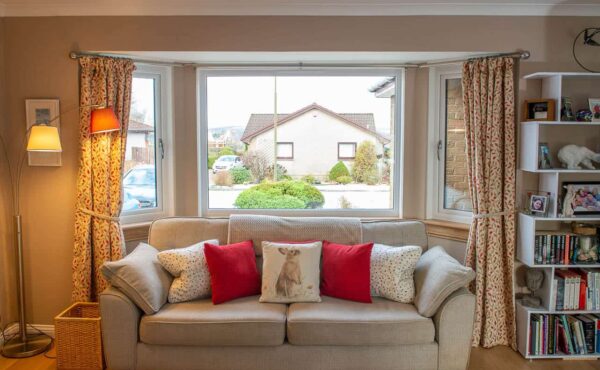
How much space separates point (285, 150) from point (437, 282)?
69.1 inches

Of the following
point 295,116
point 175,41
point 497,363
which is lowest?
point 497,363

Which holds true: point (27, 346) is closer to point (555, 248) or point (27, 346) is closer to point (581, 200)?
point (555, 248)

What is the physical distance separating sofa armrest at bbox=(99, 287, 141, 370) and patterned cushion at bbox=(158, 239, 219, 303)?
0.30 metres

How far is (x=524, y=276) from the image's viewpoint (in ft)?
11.2

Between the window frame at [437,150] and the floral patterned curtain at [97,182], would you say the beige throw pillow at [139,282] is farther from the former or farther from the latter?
the window frame at [437,150]

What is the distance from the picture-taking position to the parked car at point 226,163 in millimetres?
4012

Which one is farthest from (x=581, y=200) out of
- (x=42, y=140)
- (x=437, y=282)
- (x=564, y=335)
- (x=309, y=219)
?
(x=42, y=140)

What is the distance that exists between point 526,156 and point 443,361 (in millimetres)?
1504

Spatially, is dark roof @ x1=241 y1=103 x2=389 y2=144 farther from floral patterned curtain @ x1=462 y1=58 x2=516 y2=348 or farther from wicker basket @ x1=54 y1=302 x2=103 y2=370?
Result: wicker basket @ x1=54 y1=302 x2=103 y2=370

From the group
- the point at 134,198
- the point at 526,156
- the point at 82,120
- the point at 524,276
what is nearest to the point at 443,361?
the point at 524,276

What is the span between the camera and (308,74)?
3932 mm

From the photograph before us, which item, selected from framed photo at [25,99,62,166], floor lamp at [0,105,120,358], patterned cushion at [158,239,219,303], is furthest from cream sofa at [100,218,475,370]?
framed photo at [25,99,62,166]

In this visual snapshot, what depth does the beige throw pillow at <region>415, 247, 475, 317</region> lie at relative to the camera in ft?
9.12

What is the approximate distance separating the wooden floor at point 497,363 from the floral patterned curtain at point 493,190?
0.14 m
